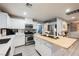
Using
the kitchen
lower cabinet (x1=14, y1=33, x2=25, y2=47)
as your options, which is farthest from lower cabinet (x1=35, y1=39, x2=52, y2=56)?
lower cabinet (x1=14, y1=33, x2=25, y2=47)

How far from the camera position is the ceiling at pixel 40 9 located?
0.83m

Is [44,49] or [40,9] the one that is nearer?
[40,9]

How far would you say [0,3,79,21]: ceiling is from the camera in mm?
831

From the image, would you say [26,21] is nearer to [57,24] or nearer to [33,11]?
[33,11]

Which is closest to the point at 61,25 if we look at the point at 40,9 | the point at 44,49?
the point at 40,9

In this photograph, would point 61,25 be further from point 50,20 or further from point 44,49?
point 44,49

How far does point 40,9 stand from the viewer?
0.89m

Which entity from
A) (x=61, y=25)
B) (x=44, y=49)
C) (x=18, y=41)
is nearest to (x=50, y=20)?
(x=61, y=25)

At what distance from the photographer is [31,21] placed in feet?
3.15

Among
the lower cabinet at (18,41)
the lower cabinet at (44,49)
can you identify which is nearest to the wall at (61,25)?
the lower cabinet at (44,49)

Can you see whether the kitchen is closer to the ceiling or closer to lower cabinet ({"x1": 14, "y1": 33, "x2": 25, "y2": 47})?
the ceiling

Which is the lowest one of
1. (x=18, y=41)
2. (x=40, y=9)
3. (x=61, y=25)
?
(x=18, y=41)

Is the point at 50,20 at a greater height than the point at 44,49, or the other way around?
the point at 50,20

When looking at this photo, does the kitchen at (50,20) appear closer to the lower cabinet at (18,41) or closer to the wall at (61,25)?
the wall at (61,25)
